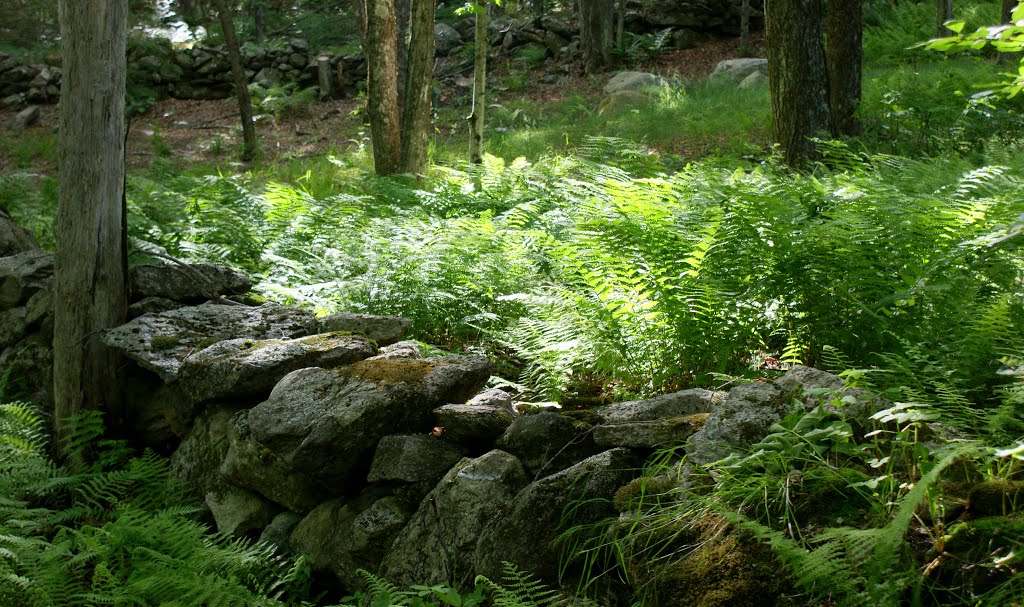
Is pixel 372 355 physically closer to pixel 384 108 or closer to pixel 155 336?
pixel 155 336

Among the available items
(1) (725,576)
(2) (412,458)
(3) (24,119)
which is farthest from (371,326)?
(3) (24,119)

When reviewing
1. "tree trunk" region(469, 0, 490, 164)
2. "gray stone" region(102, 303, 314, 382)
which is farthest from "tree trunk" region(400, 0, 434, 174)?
"gray stone" region(102, 303, 314, 382)

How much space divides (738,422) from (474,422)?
1252 mm

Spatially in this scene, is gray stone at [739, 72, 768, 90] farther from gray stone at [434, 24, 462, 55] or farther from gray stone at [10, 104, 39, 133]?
gray stone at [10, 104, 39, 133]

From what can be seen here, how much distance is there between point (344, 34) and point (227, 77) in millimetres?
5082

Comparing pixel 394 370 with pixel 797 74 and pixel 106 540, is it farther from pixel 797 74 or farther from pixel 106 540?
pixel 797 74

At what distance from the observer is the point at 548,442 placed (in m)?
3.14

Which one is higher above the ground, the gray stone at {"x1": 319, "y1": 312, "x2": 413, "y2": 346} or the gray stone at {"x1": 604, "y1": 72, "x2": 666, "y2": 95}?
the gray stone at {"x1": 604, "y1": 72, "x2": 666, "y2": 95}

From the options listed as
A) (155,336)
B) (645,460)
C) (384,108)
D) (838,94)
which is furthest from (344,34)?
(645,460)

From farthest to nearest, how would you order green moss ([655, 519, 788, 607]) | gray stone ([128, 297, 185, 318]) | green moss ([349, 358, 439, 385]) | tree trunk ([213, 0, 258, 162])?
tree trunk ([213, 0, 258, 162]), gray stone ([128, 297, 185, 318]), green moss ([349, 358, 439, 385]), green moss ([655, 519, 788, 607])

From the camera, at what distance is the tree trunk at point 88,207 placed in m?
4.82

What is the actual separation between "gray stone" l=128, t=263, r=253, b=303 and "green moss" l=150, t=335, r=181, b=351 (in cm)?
71

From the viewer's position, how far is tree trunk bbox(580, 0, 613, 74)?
20.2 metres

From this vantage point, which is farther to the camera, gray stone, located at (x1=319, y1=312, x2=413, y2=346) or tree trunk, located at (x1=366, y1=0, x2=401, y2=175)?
tree trunk, located at (x1=366, y1=0, x2=401, y2=175)
